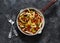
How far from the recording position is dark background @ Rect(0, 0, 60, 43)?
4.40 ft

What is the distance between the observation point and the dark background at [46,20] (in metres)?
1.34

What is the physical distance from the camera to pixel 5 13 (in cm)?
138

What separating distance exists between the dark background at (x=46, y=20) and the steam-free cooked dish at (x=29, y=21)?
6 cm

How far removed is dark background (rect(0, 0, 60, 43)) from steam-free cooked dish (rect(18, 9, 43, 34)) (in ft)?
0.19

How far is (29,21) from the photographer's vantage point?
131 centimetres

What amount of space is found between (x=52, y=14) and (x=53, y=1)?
0.34 ft

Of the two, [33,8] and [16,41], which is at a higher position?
[33,8]

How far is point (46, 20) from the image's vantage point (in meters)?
1.39

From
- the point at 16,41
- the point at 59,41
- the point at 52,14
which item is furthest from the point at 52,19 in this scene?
the point at 16,41

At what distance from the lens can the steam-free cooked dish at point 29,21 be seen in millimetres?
1303

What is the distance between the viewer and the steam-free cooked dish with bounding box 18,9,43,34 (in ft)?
4.27

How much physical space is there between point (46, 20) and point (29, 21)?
134mm

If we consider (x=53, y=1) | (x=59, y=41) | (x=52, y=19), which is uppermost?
(x=53, y=1)

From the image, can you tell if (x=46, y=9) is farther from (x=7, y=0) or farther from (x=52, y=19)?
(x=7, y=0)
